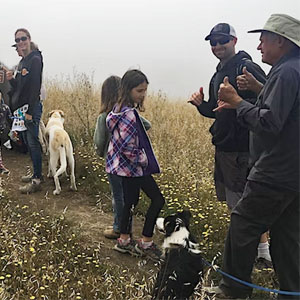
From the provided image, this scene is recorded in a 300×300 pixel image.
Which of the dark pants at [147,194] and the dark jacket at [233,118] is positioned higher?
the dark jacket at [233,118]

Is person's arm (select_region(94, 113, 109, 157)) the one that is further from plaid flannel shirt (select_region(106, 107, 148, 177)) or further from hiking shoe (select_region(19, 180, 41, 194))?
hiking shoe (select_region(19, 180, 41, 194))

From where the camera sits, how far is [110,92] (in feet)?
13.2

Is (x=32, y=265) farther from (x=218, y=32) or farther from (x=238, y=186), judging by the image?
(x=218, y=32)

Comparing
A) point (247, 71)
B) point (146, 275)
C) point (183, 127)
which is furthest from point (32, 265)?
point (183, 127)

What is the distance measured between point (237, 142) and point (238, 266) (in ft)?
3.78

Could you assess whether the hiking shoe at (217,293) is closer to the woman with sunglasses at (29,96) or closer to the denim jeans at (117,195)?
the denim jeans at (117,195)

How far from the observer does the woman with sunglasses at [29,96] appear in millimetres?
5160

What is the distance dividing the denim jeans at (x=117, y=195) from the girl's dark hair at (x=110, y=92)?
711mm

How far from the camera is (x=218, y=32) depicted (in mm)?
3502

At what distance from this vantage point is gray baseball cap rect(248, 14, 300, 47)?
251 cm

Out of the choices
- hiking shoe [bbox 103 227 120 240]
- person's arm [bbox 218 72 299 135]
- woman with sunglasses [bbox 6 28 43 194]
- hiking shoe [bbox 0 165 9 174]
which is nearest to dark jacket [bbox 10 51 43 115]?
woman with sunglasses [bbox 6 28 43 194]

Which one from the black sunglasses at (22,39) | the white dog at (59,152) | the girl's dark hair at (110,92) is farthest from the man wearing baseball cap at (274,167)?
the black sunglasses at (22,39)

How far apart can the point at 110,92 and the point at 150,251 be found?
5.39 feet

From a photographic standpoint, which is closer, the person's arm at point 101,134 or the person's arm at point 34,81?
the person's arm at point 101,134
